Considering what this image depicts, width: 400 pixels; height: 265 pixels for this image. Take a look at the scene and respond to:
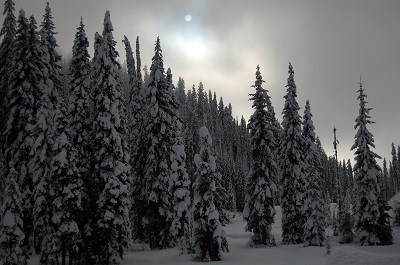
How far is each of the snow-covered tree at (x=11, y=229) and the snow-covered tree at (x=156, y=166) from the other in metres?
11.8

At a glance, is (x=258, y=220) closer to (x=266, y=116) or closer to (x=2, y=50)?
(x=266, y=116)

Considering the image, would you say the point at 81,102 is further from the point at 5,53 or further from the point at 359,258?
the point at 359,258

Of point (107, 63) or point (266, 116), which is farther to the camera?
point (266, 116)

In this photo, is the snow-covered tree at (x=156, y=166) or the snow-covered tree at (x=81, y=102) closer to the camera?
the snow-covered tree at (x=81, y=102)

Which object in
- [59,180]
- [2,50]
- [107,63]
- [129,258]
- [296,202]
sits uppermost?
[2,50]

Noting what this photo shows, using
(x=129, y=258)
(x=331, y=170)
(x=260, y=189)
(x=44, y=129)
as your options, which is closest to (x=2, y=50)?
(x=44, y=129)

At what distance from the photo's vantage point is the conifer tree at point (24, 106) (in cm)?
3047

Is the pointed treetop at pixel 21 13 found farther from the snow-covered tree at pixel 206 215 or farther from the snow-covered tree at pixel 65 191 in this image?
the snow-covered tree at pixel 206 215

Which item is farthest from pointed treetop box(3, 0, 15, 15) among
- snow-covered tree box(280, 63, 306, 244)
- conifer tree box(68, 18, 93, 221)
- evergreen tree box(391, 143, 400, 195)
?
evergreen tree box(391, 143, 400, 195)

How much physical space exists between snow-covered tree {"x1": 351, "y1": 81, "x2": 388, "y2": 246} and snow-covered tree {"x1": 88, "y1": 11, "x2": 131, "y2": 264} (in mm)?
23025

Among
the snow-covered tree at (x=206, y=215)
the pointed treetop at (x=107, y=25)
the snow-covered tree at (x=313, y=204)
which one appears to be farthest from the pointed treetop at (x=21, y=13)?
the snow-covered tree at (x=313, y=204)

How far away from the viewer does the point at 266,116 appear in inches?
1556

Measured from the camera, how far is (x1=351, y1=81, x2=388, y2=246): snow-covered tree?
118 ft

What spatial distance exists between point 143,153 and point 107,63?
11.5 metres
